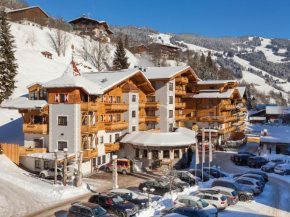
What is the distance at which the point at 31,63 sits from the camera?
253ft

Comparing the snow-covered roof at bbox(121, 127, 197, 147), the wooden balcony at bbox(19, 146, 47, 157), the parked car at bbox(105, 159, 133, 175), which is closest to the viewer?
the wooden balcony at bbox(19, 146, 47, 157)

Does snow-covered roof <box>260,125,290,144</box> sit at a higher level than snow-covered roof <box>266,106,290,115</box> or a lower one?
lower

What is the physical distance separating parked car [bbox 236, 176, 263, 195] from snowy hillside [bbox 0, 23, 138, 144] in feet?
98.6

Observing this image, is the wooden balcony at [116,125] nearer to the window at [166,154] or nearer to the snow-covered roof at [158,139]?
the snow-covered roof at [158,139]

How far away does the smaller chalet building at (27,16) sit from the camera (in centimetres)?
10894

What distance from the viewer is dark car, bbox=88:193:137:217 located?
73.2 ft

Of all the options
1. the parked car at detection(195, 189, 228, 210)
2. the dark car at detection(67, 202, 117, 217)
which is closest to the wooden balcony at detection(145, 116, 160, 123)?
the parked car at detection(195, 189, 228, 210)

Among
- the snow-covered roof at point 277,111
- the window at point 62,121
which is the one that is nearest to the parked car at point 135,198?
the window at point 62,121

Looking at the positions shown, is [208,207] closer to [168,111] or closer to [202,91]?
[168,111]

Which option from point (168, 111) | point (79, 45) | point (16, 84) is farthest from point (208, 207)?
point (79, 45)

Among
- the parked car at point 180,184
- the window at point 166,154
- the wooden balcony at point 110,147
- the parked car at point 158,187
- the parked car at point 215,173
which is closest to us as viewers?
the parked car at point 158,187

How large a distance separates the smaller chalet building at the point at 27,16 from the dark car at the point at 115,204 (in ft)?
328

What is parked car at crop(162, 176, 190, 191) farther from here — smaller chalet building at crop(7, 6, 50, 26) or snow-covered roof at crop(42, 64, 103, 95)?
smaller chalet building at crop(7, 6, 50, 26)

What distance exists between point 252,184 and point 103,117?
20.4m
